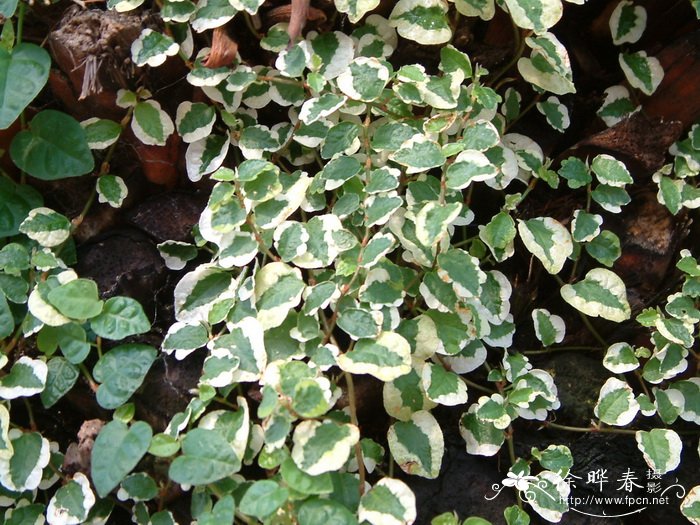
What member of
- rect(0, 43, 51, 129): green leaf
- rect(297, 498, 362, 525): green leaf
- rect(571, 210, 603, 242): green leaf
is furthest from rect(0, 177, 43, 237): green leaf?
rect(571, 210, 603, 242): green leaf

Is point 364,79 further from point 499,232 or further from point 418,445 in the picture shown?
point 418,445

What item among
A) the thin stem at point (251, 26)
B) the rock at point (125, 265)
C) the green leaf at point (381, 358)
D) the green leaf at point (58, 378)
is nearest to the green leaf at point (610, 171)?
the green leaf at point (381, 358)

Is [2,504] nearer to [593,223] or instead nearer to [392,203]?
[392,203]

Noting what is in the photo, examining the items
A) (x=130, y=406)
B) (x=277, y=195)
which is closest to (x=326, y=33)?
(x=277, y=195)

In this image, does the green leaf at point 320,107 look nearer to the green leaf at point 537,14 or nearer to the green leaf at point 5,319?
the green leaf at point 537,14

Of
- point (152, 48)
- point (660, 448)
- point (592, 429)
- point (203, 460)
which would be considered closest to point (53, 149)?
point (152, 48)

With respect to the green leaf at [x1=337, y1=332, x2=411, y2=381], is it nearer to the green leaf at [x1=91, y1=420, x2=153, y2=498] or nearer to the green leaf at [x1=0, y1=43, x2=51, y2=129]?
the green leaf at [x1=91, y1=420, x2=153, y2=498]

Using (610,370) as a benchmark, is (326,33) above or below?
above
